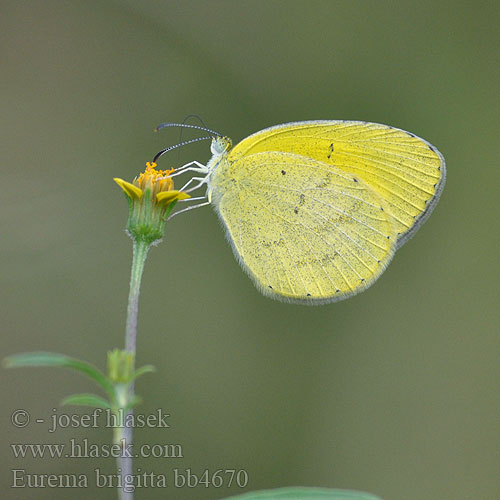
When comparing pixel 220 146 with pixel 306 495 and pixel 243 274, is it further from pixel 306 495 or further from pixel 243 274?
pixel 306 495

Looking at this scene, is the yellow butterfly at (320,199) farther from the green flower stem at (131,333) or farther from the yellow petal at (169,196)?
the green flower stem at (131,333)

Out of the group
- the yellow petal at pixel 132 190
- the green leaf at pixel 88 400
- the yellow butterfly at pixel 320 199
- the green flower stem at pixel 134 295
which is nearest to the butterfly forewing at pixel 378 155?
the yellow butterfly at pixel 320 199

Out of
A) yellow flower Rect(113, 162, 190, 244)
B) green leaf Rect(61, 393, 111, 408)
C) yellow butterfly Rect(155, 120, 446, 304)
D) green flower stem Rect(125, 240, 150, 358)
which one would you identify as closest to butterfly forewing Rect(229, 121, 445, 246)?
yellow butterfly Rect(155, 120, 446, 304)

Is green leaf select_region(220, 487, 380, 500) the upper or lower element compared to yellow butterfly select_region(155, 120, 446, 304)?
lower

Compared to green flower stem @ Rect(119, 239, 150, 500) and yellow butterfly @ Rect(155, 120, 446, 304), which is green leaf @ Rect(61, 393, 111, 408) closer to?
green flower stem @ Rect(119, 239, 150, 500)

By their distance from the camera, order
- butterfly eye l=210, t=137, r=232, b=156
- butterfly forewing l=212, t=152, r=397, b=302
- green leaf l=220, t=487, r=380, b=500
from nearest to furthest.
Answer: green leaf l=220, t=487, r=380, b=500 < butterfly forewing l=212, t=152, r=397, b=302 < butterfly eye l=210, t=137, r=232, b=156

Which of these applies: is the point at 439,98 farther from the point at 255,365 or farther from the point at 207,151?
the point at 255,365

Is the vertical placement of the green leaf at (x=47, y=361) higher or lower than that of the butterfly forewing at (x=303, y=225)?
lower

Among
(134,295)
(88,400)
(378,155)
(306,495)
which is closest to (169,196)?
(134,295)
